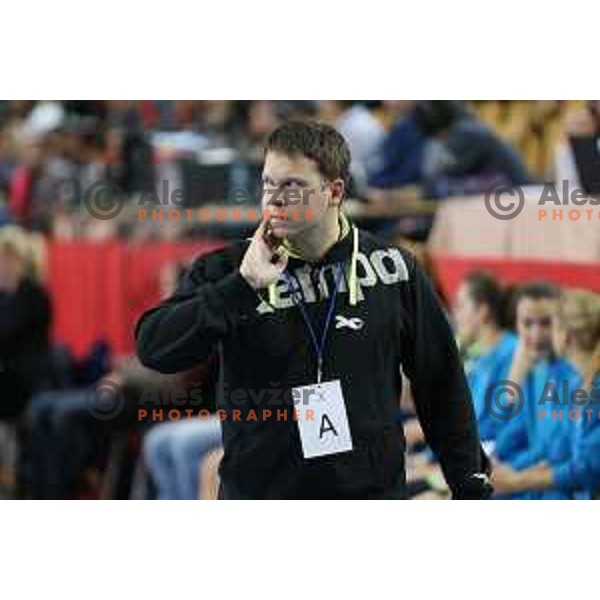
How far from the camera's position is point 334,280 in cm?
318

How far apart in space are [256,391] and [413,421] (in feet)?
4.18

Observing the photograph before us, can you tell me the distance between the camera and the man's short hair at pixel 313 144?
10.0 ft

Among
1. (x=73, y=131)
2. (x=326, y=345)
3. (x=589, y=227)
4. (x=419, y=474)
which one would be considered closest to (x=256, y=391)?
(x=326, y=345)

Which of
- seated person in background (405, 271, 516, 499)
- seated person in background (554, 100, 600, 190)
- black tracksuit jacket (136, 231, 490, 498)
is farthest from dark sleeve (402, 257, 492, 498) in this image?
seated person in background (554, 100, 600, 190)

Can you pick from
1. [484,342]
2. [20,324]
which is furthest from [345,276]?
[20,324]

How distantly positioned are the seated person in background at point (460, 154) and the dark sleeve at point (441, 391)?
1997mm

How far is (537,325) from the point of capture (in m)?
4.54

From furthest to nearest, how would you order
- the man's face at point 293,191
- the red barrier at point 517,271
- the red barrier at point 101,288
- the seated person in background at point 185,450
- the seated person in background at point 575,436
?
the red barrier at point 101,288 → the seated person in background at point 185,450 → the red barrier at point 517,271 → the seated person in background at point 575,436 → the man's face at point 293,191

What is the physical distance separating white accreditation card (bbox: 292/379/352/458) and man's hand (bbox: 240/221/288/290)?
36 centimetres

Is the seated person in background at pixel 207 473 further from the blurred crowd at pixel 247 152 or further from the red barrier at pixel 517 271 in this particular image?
the red barrier at pixel 517 271

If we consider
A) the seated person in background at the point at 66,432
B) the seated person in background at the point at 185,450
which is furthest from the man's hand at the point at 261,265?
the seated person in background at the point at 66,432

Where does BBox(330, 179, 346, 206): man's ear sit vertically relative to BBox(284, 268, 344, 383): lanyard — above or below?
above

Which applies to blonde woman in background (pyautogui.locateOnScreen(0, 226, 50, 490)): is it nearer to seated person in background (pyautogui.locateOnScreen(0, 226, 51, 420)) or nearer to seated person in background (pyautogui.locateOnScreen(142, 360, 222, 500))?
seated person in background (pyautogui.locateOnScreen(0, 226, 51, 420))

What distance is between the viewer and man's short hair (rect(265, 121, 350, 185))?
10.0ft
